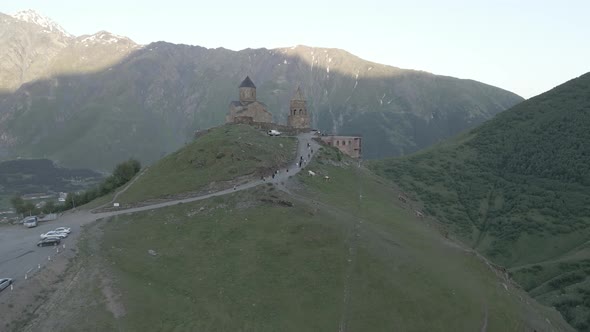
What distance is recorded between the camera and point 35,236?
5206 cm

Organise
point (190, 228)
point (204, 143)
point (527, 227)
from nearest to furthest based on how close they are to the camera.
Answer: point (190, 228)
point (204, 143)
point (527, 227)

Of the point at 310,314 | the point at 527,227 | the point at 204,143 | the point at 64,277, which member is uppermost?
the point at 204,143

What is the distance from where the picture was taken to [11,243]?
49781mm

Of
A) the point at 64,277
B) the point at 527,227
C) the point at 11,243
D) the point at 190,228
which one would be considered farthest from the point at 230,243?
the point at 527,227

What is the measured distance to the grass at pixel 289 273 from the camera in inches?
1503

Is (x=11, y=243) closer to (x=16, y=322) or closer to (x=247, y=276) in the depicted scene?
(x=16, y=322)

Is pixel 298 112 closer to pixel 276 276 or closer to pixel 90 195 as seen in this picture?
pixel 90 195

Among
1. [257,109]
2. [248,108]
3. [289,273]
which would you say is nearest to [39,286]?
[289,273]

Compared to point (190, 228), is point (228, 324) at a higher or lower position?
lower

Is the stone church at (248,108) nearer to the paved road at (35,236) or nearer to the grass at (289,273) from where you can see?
the paved road at (35,236)

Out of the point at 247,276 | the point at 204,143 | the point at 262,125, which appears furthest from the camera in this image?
the point at 262,125

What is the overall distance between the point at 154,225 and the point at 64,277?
532 inches

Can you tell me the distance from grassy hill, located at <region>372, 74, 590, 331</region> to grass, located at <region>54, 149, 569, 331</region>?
83.7 feet

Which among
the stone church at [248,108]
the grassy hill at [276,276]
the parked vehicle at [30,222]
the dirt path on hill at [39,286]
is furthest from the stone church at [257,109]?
the dirt path on hill at [39,286]
